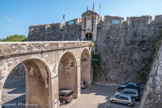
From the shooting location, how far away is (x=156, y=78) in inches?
408

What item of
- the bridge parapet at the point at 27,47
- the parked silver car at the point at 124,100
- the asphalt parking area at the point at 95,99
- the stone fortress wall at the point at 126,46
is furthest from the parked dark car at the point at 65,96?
the stone fortress wall at the point at 126,46

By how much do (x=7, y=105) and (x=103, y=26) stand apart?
18.5 meters

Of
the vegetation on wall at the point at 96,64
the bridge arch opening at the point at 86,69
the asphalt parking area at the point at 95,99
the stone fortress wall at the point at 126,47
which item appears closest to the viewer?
the asphalt parking area at the point at 95,99

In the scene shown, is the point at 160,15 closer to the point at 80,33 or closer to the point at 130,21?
the point at 130,21

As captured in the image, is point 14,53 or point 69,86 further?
point 69,86

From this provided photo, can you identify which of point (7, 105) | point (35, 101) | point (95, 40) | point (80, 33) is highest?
point (80, 33)

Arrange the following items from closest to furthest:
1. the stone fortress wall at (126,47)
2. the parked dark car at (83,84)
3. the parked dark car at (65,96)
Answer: the parked dark car at (65,96)
the parked dark car at (83,84)
the stone fortress wall at (126,47)

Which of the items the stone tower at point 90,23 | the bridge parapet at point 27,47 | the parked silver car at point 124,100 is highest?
the stone tower at point 90,23

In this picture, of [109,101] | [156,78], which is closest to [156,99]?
[156,78]

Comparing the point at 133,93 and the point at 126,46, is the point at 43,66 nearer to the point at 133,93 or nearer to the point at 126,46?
the point at 133,93

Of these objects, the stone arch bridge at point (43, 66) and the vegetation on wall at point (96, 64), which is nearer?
the stone arch bridge at point (43, 66)

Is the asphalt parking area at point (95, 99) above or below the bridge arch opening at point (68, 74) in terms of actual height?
below

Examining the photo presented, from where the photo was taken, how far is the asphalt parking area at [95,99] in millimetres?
13087

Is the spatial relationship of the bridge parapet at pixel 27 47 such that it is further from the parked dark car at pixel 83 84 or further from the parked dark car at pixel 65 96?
the parked dark car at pixel 83 84
